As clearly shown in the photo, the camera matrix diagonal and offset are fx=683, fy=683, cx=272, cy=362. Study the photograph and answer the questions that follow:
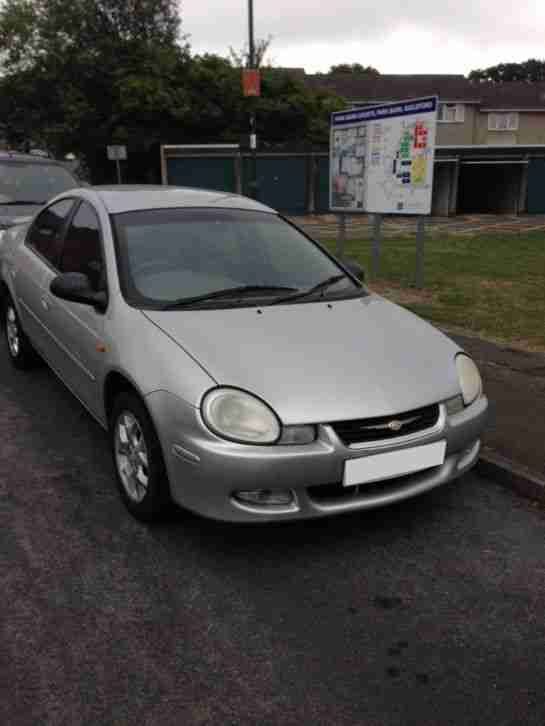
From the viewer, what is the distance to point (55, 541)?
10.6 feet

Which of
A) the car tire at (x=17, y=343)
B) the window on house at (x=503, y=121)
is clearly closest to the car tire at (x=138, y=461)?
the car tire at (x=17, y=343)

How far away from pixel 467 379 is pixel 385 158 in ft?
20.8

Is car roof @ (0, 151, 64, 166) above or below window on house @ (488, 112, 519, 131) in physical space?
below

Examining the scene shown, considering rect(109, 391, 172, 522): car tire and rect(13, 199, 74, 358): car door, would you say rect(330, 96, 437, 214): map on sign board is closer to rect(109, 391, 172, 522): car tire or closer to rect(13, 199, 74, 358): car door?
rect(13, 199, 74, 358): car door

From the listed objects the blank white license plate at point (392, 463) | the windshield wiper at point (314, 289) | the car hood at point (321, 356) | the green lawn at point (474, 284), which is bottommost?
the green lawn at point (474, 284)

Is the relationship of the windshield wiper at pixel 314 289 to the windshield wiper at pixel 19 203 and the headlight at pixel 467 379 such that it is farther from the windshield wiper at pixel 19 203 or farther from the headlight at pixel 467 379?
the windshield wiper at pixel 19 203

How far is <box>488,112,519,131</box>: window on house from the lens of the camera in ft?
149

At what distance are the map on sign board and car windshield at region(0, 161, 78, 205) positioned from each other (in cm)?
389

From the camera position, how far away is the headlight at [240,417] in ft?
9.37

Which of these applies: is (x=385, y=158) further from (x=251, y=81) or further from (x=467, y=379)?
(x=251, y=81)

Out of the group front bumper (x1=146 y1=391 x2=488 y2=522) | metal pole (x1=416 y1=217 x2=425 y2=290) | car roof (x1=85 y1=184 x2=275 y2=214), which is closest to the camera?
front bumper (x1=146 y1=391 x2=488 y2=522)

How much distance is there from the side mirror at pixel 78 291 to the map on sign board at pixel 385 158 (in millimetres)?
5716

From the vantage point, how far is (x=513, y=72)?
93.2 m

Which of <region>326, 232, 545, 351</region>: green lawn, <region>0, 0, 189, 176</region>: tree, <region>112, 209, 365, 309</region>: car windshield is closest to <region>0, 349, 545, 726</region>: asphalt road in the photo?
<region>112, 209, 365, 309</region>: car windshield
